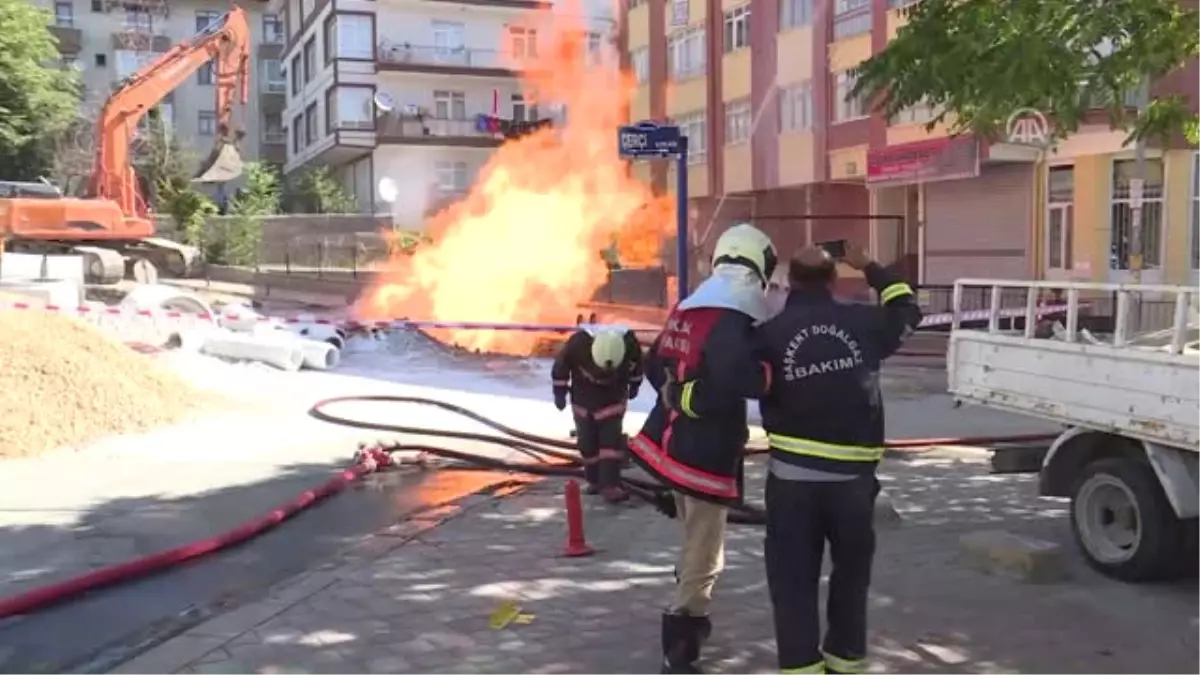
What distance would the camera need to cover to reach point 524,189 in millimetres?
29156

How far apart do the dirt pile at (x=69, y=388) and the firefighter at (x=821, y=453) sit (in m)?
7.77

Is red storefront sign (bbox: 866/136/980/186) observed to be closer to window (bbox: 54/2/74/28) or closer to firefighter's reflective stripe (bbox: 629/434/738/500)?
firefighter's reflective stripe (bbox: 629/434/738/500)

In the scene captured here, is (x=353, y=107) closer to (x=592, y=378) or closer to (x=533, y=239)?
(x=533, y=239)

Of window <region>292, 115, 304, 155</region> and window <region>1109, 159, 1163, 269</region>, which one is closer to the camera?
window <region>1109, 159, 1163, 269</region>

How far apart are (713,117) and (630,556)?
31.0 metres

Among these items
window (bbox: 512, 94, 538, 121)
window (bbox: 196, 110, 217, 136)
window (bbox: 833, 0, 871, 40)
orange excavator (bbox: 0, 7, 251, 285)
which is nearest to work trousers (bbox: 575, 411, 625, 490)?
orange excavator (bbox: 0, 7, 251, 285)

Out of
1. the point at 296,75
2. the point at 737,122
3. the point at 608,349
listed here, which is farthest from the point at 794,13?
the point at 296,75

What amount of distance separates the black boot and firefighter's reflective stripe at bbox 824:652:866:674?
0.59 meters

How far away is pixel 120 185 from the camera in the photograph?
26.0m

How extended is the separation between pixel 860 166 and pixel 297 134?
119 feet

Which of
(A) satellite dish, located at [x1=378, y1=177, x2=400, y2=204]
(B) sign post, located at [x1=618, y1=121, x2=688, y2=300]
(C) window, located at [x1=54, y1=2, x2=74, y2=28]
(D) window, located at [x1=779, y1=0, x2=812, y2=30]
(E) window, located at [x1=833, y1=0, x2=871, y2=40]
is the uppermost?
(C) window, located at [x1=54, y1=2, x2=74, y2=28]

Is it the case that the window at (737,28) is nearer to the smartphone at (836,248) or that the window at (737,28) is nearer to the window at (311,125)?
the window at (311,125)

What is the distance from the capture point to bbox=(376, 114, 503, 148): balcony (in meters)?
48.6

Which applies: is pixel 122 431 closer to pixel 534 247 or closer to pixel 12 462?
pixel 12 462
